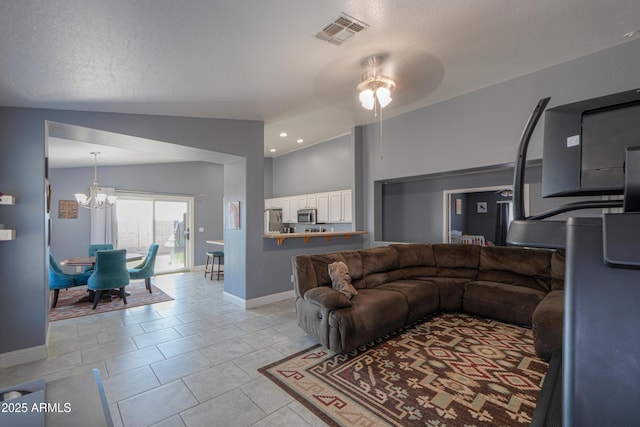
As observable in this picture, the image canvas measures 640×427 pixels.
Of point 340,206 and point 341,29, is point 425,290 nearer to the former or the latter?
point 340,206

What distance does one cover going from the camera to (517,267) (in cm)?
384

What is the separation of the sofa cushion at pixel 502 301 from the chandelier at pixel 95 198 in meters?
6.75

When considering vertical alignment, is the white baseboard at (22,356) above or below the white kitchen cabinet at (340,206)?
below

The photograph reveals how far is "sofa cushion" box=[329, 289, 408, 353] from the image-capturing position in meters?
2.71

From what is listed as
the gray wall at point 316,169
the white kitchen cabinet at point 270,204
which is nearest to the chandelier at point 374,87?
the gray wall at point 316,169

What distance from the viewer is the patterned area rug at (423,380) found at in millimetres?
1948

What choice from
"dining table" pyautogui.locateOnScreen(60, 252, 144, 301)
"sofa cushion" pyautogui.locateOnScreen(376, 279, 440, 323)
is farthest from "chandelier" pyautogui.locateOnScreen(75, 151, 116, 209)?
"sofa cushion" pyautogui.locateOnScreen(376, 279, 440, 323)

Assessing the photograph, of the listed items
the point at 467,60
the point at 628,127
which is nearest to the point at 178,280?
the point at 467,60

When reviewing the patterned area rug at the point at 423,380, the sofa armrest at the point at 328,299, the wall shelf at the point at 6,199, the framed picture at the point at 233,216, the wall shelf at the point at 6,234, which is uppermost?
the wall shelf at the point at 6,199

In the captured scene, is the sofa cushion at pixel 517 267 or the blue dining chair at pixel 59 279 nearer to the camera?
the sofa cushion at pixel 517 267

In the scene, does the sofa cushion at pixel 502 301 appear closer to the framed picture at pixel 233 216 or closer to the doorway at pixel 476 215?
the doorway at pixel 476 215

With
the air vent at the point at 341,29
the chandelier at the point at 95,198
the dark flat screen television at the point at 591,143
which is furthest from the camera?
the chandelier at the point at 95,198

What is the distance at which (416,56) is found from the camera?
2.99 metres

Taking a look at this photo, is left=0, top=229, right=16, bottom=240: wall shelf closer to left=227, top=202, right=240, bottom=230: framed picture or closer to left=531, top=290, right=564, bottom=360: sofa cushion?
left=227, top=202, right=240, bottom=230: framed picture
